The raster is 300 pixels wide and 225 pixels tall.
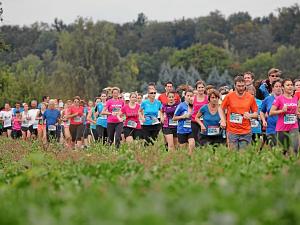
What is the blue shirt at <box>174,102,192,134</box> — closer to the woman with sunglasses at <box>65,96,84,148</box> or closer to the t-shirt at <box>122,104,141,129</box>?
the t-shirt at <box>122,104,141,129</box>

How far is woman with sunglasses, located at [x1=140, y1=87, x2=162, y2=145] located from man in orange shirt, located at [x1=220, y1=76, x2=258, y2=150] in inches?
200

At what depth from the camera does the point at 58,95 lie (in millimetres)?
63000

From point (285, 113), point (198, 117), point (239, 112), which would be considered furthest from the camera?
point (198, 117)

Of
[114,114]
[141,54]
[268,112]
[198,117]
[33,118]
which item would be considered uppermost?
[141,54]

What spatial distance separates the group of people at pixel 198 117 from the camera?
519 inches

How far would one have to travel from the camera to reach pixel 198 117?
1534 cm

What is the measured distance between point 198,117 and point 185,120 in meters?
1.55

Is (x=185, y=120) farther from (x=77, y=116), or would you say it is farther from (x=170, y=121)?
(x=77, y=116)

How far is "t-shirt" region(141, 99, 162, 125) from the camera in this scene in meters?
18.7

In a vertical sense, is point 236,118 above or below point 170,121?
above

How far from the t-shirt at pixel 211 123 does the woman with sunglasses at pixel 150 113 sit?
3.51m

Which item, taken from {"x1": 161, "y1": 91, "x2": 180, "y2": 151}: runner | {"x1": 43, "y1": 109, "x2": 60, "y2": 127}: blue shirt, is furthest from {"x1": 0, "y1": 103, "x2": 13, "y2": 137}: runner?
{"x1": 161, "y1": 91, "x2": 180, "y2": 151}: runner

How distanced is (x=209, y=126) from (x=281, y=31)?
14318cm

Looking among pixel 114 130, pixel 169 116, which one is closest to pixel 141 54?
pixel 114 130
